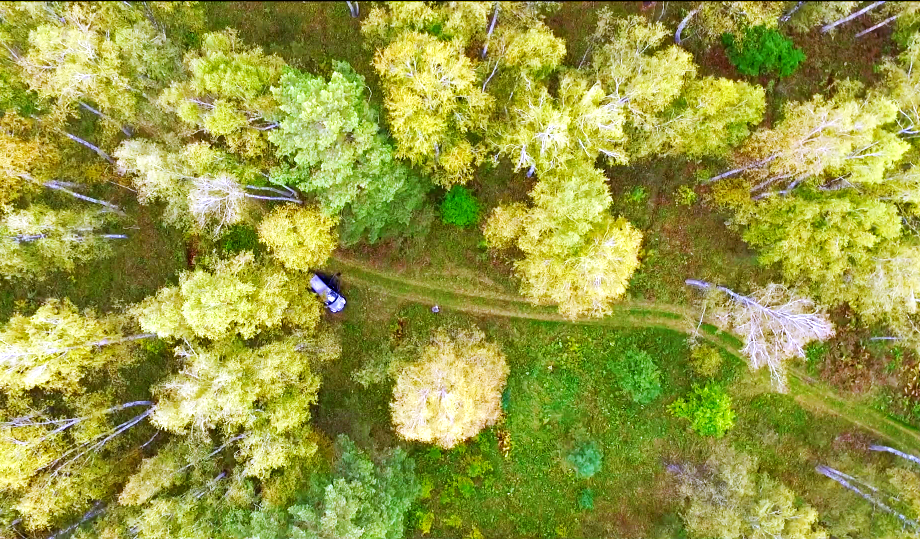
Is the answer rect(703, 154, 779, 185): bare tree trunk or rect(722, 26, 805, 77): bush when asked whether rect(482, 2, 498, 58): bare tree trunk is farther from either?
rect(703, 154, 779, 185): bare tree trunk

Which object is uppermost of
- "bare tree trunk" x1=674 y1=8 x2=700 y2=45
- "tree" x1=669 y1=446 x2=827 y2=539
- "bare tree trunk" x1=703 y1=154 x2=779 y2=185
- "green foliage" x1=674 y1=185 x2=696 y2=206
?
"bare tree trunk" x1=674 y1=8 x2=700 y2=45

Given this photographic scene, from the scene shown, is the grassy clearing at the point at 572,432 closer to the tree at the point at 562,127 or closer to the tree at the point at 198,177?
the tree at the point at 198,177

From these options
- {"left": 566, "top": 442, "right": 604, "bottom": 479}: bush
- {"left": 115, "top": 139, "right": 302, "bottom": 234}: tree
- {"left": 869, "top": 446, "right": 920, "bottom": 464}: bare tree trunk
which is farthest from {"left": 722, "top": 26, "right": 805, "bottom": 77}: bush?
{"left": 115, "top": 139, "right": 302, "bottom": 234}: tree

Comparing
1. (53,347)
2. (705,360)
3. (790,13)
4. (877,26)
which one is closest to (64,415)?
(53,347)

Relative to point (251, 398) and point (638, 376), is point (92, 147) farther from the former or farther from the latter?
point (638, 376)

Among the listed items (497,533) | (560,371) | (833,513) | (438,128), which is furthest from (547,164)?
(833,513)

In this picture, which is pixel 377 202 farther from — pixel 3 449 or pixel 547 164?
pixel 3 449
